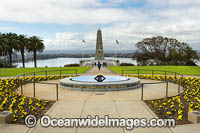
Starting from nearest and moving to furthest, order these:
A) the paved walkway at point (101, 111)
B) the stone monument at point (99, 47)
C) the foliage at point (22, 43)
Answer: the paved walkway at point (101, 111) < the foliage at point (22, 43) < the stone monument at point (99, 47)

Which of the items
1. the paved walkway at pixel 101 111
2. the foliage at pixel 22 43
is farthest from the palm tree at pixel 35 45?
the paved walkway at pixel 101 111

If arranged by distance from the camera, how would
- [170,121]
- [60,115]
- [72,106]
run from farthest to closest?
[72,106]
[60,115]
[170,121]

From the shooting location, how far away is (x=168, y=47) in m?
59.3

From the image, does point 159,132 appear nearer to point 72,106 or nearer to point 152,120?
point 152,120

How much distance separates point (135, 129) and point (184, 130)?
169cm

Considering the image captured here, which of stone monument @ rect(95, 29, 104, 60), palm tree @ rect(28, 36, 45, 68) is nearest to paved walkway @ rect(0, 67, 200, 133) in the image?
palm tree @ rect(28, 36, 45, 68)

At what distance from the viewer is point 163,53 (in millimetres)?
59906

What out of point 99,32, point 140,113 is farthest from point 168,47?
point 140,113

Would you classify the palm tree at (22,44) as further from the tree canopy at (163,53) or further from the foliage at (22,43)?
the tree canopy at (163,53)

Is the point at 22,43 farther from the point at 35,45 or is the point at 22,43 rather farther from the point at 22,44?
the point at 35,45

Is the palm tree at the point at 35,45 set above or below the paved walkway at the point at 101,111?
above

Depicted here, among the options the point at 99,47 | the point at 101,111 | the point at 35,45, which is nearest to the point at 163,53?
the point at 99,47

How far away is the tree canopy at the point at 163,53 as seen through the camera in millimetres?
56338

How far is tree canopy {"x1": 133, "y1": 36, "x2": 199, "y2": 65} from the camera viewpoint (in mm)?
56338
